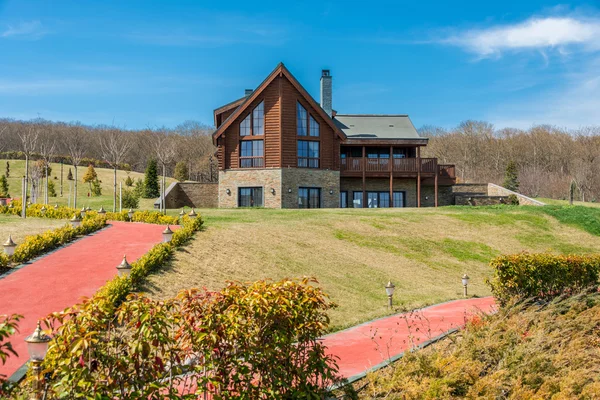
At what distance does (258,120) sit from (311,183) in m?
5.23

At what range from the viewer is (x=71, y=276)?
12047 mm

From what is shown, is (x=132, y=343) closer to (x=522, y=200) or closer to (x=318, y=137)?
(x=318, y=137)

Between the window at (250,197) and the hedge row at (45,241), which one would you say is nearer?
the hedge row at (45,241)

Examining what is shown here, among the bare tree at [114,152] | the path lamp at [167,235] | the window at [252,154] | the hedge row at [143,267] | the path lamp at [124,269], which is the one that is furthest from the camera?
the window at [252,154]

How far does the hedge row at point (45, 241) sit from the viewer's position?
13.0 m

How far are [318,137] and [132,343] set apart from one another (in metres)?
29.1

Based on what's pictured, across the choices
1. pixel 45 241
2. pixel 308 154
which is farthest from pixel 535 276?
pixel 308 154

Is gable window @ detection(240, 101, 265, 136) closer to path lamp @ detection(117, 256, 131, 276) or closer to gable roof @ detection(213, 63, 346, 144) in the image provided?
gable roof @ detection(213, 63, 346, 144)

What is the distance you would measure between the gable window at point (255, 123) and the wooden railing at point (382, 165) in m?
6.33

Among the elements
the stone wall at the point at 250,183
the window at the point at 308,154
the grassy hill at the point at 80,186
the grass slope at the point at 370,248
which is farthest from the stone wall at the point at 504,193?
the grassy hill at the point at 80,186

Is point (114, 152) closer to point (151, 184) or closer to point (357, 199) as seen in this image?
point (151, 184)

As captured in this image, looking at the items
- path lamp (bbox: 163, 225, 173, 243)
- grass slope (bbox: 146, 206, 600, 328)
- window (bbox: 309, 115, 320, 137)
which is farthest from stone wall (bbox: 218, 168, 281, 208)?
path lamp (bbox: 163, 225, 173, 243)

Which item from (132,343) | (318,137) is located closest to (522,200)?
(318,137)

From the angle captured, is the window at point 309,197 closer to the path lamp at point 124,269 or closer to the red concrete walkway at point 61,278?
the red concrete walkway at point 61,278
